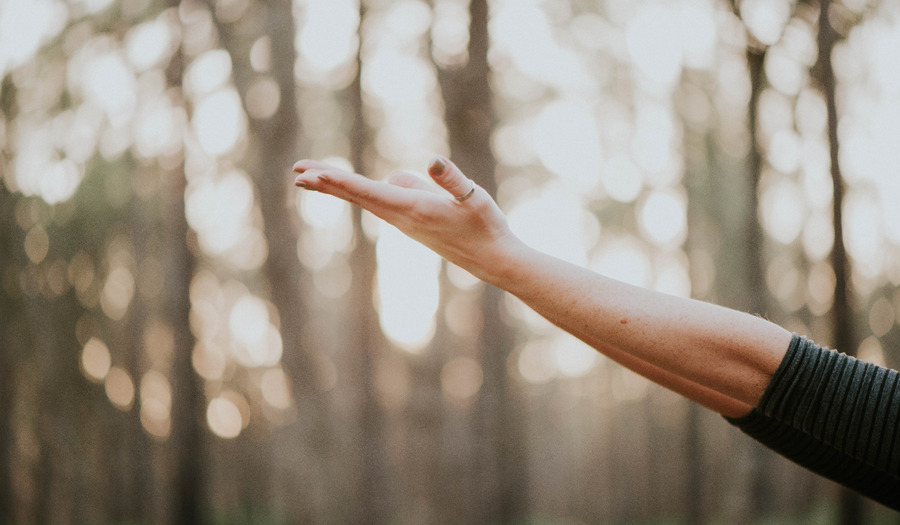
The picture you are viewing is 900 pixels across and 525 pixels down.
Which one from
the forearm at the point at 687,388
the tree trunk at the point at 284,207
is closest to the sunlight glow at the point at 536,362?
the tree trunk at the point at 284,207

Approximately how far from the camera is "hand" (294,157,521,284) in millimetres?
1196

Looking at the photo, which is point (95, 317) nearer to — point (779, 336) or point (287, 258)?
point (287, 258)

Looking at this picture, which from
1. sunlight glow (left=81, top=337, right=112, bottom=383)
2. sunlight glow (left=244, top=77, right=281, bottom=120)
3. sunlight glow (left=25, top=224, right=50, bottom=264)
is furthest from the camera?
sunlight glow (left=81, top=337, right=112, bottom=383)

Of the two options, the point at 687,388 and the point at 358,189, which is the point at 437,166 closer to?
the point at 358,189


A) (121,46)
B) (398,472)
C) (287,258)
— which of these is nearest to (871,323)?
(398,472)


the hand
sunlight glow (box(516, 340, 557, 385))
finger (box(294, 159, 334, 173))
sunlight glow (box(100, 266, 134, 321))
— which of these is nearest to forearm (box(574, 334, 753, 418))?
the hand

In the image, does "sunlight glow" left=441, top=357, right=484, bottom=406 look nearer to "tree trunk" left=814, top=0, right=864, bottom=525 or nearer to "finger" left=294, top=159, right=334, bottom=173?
"tree trunk" left=814, top=0, right=864, bottom=525

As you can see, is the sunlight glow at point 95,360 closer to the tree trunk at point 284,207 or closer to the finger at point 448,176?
the tree trunk at point 284,207

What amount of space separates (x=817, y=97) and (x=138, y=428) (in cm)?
951

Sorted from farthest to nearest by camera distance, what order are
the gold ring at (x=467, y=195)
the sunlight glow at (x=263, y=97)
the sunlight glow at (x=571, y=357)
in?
the sunlight glow at (x=571, y=357) → the sunlight glow at (x=263, y=97) → the gold ring at (x=467, y=195)

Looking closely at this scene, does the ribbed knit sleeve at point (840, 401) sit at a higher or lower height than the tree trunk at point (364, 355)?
higher

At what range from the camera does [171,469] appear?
5914mm

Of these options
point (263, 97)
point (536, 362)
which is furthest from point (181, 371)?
point (536, 362)

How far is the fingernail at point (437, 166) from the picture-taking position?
111 cm
